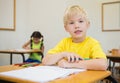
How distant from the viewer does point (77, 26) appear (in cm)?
131

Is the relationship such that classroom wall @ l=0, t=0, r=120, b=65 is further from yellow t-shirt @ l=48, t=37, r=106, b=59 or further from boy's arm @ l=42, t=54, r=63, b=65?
boy's arm @ l=42, t=54, r=63, b=65

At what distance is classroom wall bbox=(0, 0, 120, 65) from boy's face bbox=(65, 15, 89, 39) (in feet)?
13.4

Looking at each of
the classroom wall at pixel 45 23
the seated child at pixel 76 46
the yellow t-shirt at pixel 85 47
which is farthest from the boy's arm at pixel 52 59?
the classroom wall at pixel 45 23

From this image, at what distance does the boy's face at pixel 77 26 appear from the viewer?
1305 mm

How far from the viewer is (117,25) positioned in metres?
5.14

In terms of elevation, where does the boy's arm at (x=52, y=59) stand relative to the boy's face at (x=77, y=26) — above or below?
below

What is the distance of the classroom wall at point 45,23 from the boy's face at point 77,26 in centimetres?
408

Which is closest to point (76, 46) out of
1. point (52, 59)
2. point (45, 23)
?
point (52, 59)

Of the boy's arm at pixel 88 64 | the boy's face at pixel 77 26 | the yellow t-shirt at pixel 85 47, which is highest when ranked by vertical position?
the boy's face at pixel 77 26

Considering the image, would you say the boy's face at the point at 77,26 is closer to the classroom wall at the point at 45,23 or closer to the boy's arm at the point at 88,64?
the boy's arm at the point at 88,64

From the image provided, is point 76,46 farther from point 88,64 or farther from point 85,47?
point 88,64

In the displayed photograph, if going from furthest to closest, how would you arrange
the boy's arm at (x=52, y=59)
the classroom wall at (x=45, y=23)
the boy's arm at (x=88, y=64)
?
1. the classroom wall at (x=45, y=23)
2. the boy's arm at (x=52, y=59)
3. the boy's arm at (x=88, y=64)

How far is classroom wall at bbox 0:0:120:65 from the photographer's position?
548 cm

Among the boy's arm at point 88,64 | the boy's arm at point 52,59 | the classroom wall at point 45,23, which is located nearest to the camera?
the boy's arm at point 88,64
